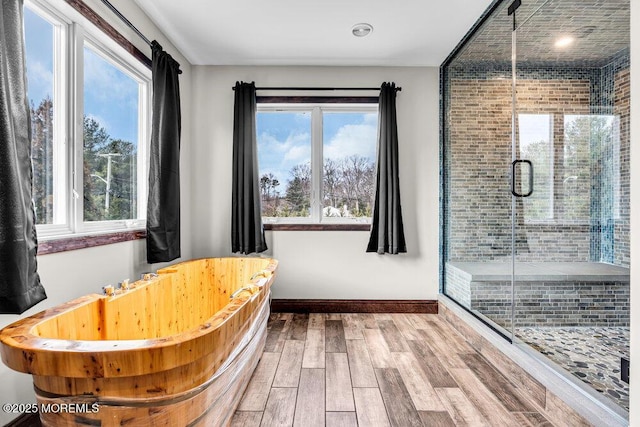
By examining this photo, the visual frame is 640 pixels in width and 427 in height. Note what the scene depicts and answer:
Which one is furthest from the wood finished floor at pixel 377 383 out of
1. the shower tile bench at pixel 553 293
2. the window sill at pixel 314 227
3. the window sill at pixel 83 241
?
the window sill at pixel 83 241

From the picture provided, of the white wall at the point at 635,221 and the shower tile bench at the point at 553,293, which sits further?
the shower tile bench at the point at 553,293

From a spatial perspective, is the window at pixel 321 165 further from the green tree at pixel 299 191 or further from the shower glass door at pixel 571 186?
the shower glass door at pixel 571 186

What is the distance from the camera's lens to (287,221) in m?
3.38

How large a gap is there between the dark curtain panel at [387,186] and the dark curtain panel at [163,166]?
1780 millimetres

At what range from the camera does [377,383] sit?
1987mm

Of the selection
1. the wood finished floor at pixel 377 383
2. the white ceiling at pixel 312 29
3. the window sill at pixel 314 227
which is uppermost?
the white ceiling at pixel 312 29

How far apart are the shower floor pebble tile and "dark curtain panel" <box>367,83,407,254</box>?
1.29m

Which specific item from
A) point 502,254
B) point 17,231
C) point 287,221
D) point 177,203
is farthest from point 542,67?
point 17,231

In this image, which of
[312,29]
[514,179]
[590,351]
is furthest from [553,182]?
[312,29]

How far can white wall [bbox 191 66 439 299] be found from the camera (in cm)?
333

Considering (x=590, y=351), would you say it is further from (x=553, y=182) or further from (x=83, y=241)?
(x=83, y=241)

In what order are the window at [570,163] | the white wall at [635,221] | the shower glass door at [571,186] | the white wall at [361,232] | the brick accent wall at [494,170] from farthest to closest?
the white wall at [361,232] → the brick accent wall at [494,170] → the window at [570,163] → the shower glass door at [571,186] → the white wall at [635,221]

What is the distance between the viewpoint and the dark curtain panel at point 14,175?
1.23 meters

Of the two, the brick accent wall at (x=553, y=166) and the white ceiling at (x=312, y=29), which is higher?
the white ceiling at (x=312, y=29)
